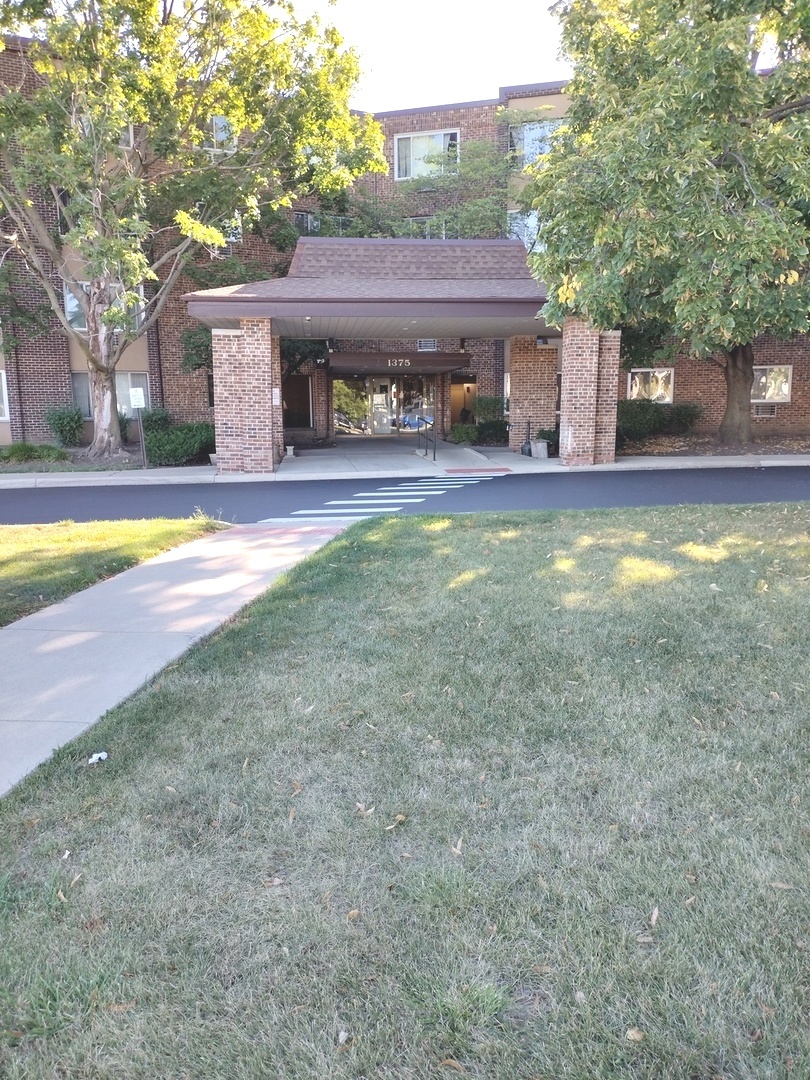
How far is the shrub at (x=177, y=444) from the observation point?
63.0 ft

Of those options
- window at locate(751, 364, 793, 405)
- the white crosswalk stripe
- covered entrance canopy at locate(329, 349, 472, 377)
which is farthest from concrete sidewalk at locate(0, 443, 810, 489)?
window at locate(751, 364, 793, 405)

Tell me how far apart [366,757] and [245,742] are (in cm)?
65

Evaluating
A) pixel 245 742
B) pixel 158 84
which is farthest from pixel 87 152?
pixel 245 742

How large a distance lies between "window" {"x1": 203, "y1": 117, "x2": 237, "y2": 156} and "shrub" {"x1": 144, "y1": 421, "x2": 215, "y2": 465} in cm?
691

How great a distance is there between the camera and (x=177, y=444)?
19.2 metres

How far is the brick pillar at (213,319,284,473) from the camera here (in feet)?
55.2

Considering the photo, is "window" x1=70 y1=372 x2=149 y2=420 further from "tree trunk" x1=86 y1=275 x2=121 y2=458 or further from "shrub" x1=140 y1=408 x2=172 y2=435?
"tree trunk" x1=86 y1=275 x2=121 y2=458

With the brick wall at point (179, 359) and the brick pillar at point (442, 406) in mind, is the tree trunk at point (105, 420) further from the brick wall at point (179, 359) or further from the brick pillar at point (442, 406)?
the brick pillar at point (442, 406)

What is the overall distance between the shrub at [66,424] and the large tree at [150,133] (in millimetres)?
2549

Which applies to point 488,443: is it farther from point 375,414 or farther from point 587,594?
point 587,594

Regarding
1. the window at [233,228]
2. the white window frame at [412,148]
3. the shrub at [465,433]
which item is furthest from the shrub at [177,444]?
the white window frame at [412,148]

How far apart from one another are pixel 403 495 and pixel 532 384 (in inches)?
349

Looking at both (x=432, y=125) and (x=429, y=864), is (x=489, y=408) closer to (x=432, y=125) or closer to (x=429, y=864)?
(x=432, y=125)

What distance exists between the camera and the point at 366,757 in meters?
3.68
